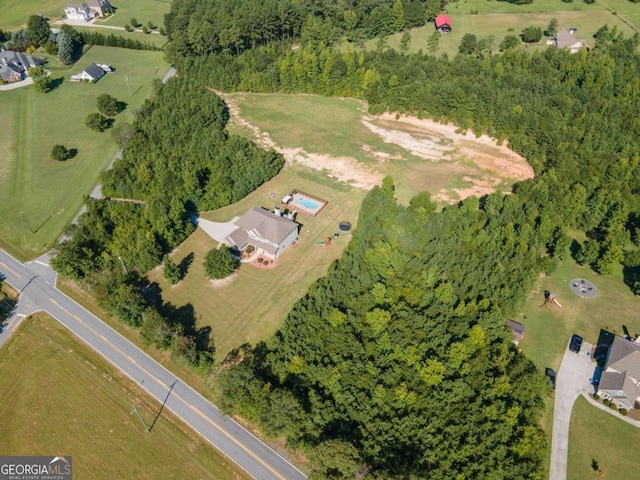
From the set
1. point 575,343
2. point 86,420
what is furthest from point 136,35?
point 575,343

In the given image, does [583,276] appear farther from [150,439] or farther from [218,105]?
[218,105]

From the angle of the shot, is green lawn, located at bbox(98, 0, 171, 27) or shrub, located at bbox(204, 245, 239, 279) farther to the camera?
green lawn, located at bbox(98, 0, 171, 27)

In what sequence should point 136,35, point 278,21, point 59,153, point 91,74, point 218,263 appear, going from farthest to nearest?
point 136,35 → point 278,21 → point 91,74 → point 59,153 → point 218,263

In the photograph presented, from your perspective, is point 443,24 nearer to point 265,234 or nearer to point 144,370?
point 265,234

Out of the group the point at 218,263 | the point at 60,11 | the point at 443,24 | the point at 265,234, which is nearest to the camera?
the point at 218,263

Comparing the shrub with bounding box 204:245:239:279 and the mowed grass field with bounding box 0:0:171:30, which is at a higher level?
the mowed grass field with bounding box 0:0:171:30

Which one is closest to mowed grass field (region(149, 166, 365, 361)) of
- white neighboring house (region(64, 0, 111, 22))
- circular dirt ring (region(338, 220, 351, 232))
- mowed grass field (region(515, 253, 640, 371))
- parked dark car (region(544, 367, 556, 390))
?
circular dirt ring (region(338, 220, 351, 232))

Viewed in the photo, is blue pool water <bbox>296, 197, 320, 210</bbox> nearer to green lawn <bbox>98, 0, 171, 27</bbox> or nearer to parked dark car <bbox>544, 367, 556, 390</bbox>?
parked dark car <bbox>544, 367, 556, 390</bbox>
